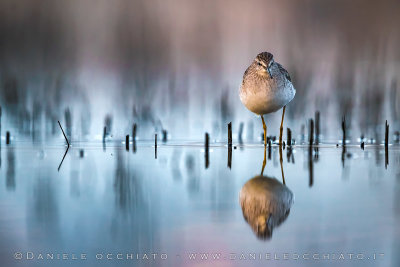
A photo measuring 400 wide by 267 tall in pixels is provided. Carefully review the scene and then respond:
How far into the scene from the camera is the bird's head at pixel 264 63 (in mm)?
9484

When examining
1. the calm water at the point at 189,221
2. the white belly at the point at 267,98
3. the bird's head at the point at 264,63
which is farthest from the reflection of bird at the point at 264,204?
the bird's head at the point at 264,63

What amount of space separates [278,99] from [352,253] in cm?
731

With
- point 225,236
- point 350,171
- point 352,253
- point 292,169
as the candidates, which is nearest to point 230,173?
point 292,169

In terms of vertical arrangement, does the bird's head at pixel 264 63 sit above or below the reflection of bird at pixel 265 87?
above

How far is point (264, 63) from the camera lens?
961 cm

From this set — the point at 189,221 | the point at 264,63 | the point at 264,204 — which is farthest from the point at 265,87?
the point at 189,221

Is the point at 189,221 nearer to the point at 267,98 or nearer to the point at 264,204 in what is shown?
the point at 264,204

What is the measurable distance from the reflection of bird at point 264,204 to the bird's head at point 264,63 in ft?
16.8

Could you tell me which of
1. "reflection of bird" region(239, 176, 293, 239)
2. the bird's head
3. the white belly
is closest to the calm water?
"reflection of bird" region(239, 176, 293, 239)

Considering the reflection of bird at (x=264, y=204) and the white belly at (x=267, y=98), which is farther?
the white belly at (x=267, y=98)

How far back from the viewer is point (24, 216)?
3.08 meters

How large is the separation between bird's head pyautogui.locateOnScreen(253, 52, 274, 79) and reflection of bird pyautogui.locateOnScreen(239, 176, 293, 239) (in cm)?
511

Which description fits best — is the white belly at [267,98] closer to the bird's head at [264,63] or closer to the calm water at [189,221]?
the bird's head at [264,63]

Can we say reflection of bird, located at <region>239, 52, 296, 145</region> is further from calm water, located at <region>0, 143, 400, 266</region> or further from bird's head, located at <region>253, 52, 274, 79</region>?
calm water, located at <region>0, 143, 400, 266</region>
